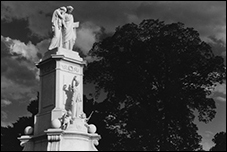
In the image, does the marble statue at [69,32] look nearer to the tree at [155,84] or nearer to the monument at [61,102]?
the monument at [61,102]

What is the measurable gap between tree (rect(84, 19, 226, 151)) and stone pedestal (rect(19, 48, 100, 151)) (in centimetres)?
1303

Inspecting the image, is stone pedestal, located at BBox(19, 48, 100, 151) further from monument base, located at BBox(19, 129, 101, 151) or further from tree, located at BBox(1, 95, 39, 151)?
tree, located at BBox(1, 95, 39, 151)

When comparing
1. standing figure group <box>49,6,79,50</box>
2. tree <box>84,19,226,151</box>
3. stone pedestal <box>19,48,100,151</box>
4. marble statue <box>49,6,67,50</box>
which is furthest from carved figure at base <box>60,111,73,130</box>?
tree <box>84,19,226,151</box>

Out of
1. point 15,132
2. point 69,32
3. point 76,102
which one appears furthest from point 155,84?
point 15,132

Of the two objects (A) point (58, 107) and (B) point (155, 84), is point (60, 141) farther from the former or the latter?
(B) point (155, 84)

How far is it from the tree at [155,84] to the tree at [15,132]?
459 inches

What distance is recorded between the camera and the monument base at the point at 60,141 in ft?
53.8

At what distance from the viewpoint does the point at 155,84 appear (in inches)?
1259

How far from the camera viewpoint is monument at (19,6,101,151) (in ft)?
54.6

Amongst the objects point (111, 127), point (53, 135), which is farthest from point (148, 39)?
point (53, 135)

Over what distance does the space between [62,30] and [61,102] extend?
3533 millimetres

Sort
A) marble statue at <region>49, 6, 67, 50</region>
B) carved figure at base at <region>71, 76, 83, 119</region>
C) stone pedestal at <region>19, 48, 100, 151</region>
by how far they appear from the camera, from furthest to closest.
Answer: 1. marble statue at <region>49, 6, 67, 50</region>
2. carved figure at base at <region>71, 76, 83, 119</region>
3. stone pedestal at <region>19, 48, 100, 151</region>

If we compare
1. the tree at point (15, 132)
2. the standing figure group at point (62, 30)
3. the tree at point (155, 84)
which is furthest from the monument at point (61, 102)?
the tree at point (15, 132)

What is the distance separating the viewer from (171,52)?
31562 millimetres
